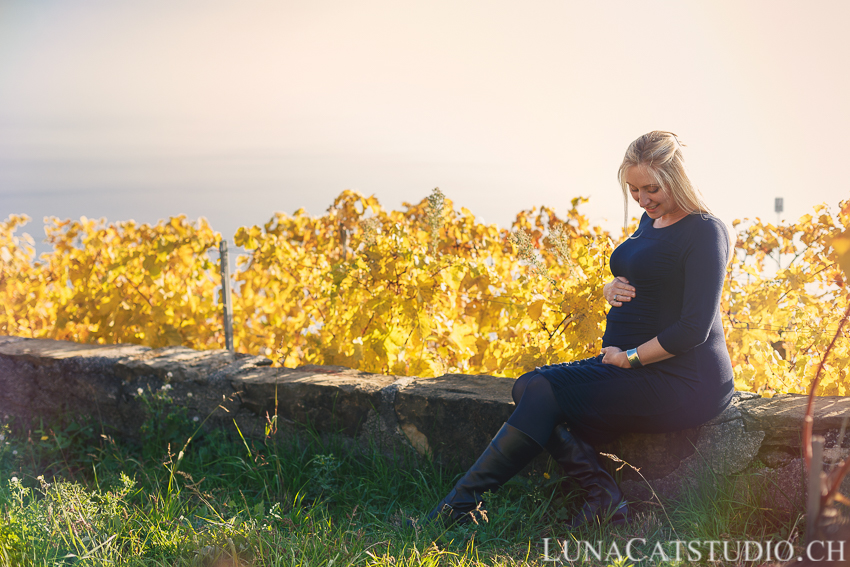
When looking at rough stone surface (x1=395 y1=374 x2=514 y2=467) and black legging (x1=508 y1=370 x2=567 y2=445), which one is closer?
black legging (x1=508 y1=370 x2=567 y2=445)

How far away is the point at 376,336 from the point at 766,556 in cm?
176

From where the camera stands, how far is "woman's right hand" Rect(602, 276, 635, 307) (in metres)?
2.11

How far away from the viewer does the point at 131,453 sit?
114 inches

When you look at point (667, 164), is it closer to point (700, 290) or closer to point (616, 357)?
point (700, 290)

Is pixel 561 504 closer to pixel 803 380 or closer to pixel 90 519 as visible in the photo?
pixel 803 380

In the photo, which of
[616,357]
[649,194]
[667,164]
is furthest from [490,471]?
[667,164]

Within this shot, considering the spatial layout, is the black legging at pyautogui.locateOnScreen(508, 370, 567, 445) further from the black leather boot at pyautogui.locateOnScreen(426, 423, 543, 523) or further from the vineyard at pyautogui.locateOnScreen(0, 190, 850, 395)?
the vineyard at pyautogui.locateOnScreen(0, 190, 850, 395)

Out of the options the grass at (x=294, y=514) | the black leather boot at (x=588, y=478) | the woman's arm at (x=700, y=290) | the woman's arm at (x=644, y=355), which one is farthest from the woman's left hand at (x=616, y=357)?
the grass at (x=294, y=514)

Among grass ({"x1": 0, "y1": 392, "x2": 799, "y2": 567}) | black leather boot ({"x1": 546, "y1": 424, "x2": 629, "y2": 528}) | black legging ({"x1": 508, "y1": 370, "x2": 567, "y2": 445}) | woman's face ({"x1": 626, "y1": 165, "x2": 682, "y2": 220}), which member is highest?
woman's face ({"x1": 626, "y1": 165, "x2": 682, "y2": 220})

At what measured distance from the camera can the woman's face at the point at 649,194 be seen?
1.97m

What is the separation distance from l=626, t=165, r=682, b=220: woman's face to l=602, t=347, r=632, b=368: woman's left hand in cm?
48

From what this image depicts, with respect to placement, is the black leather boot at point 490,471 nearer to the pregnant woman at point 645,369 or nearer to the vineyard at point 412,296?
the pregnant woman at point 645,369

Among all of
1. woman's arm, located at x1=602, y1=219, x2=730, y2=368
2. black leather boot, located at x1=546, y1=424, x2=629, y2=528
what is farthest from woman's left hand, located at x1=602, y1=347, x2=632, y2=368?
black leather boot, located at x1=546, y1=424, x2=629, y2=528

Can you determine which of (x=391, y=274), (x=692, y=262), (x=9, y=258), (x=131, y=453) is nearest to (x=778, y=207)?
(x=692, y=262)
